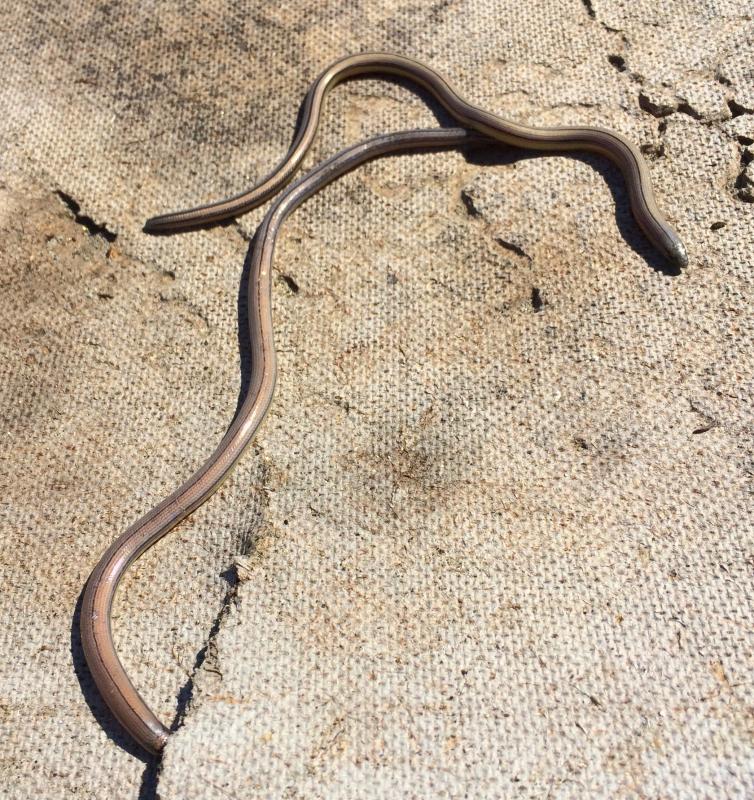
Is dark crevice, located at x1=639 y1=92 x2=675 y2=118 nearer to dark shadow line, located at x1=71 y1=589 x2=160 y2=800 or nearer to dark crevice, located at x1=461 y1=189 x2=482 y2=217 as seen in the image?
dark crevice, located at x1=461 y1=189 x2=482 y2=217

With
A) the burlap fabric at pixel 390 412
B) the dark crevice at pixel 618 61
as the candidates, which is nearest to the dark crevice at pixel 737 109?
the burlap fabric at pixel 390 412

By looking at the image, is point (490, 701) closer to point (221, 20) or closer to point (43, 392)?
point (43, 392)

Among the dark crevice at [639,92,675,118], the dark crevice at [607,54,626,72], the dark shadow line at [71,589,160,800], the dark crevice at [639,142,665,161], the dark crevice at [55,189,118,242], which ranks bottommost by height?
the dark shadow line at [71,589,160,800]

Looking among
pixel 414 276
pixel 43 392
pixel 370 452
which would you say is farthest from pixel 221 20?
pixel 370 452

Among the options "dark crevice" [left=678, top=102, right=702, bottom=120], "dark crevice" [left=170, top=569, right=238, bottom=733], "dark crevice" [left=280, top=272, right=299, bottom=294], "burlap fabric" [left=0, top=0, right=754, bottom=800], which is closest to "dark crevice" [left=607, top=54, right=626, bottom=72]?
"burlap fabric" [left=0, top=0, right=754, bottom=800]

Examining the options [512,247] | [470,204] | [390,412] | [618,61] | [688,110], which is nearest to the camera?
[390,412]

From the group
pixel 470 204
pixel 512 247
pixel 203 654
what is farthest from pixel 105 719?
pixel 470 204

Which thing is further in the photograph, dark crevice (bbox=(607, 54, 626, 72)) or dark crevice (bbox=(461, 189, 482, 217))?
dark crevice (bbox=(607, 54, 626, 72))

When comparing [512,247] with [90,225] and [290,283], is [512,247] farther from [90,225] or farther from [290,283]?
[90,225]

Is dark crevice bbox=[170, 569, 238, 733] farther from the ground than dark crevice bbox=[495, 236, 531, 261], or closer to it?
closer to it

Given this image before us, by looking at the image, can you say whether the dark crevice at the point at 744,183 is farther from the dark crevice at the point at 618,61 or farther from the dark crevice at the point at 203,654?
the dark crevice at the point at 203,654
